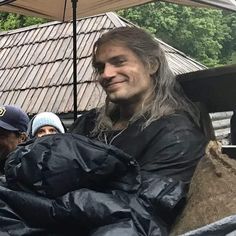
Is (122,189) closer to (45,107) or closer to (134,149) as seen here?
(134,149)

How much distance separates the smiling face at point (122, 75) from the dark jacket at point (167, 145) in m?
0.15

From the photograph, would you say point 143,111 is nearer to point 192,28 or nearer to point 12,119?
point 12,119

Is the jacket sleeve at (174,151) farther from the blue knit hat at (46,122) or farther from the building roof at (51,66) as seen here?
the building roof at (51,66)

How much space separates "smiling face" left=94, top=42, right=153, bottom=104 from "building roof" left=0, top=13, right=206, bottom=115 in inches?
227

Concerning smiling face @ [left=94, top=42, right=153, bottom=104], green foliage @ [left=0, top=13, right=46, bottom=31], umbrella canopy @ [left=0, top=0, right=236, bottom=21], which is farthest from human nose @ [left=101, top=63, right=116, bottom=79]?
green foliage @ [left=0, top=13, right=46, bottom=31]

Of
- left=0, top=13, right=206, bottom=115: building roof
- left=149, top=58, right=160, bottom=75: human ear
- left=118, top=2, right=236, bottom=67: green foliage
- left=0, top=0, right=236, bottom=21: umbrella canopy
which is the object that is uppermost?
left=149, top=58, right=160, bottom=75: human ear

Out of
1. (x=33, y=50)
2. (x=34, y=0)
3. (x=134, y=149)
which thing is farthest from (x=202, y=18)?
(x=134, y=149)

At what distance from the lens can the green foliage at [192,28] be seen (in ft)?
68.7

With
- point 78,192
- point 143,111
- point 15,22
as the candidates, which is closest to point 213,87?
point 143,111

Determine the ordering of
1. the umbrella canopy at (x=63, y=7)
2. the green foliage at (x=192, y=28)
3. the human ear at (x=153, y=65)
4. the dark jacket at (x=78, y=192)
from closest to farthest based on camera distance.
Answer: the dark jacket at (x=78, y=192)
the human ear at (x=153, y=65)
the umbrella canopy at (x=63, y=7)
the green foliage at (x=192, y=28)

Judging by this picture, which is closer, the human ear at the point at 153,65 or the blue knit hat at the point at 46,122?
the human ear at the point at 153,65

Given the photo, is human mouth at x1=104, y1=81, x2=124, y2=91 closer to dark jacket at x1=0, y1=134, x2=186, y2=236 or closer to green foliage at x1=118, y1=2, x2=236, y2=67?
dark jacket at x1=0, y1=134, x2=186, y2=236

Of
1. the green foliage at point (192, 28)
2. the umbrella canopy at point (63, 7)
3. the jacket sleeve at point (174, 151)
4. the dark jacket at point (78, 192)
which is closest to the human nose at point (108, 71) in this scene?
the jacket sleeve at point (174, 151)

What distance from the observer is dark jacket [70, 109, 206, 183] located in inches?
75.4
